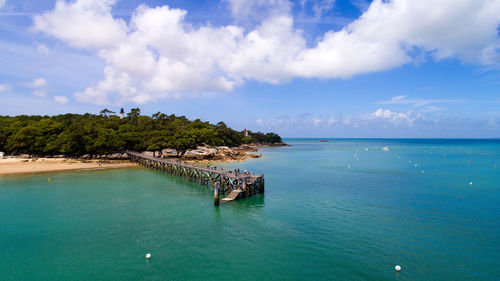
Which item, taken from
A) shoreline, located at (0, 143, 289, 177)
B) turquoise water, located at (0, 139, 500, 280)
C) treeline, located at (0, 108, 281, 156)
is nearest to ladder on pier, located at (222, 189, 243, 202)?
turquoise water, located at (0, 139, 500, 280)

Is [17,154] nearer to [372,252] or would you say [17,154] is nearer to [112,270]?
[112,270]

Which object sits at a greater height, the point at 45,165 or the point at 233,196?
the point at 45,165

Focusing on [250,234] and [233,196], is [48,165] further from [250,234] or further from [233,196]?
[250,234]

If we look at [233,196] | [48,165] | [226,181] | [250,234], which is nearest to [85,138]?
[48,165]

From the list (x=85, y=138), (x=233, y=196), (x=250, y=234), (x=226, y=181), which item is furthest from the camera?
(x=85, y=138)

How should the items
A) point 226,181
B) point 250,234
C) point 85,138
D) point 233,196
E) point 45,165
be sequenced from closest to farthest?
point 250,234 < point 233,196 < point 226,181 < point 45,165 < point 85,138

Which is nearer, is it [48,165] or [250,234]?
[250,234]

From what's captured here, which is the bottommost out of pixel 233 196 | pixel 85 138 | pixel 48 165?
pixel 233 196
